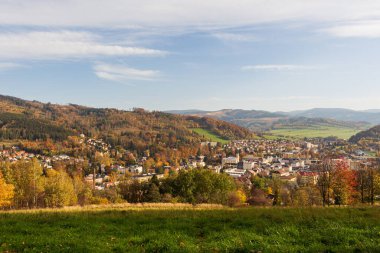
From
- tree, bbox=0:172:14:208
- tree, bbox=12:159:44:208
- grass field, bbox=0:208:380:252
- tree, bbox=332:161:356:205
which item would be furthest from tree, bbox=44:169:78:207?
tree, bbox=332:161:356:205

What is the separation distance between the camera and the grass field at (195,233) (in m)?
9.65

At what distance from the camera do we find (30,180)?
5931 cm

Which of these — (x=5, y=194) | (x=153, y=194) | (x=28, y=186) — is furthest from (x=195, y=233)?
(x=28, y=186)

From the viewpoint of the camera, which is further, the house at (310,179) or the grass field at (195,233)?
the house at (310,179)

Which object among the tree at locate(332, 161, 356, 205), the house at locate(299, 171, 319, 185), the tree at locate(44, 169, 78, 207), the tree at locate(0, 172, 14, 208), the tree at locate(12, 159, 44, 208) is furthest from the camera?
the house at locate(299, 171, 319, 185)

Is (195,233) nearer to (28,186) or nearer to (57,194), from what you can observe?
(57,194)

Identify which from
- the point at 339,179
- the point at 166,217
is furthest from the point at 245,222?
the point at 339,179

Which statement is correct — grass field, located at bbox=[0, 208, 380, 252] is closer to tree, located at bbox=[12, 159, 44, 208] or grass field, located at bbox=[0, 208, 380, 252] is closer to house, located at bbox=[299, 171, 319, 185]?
tree, located at bbox=[12, 159, 44, 208]

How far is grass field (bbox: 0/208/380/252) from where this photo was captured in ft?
31.7

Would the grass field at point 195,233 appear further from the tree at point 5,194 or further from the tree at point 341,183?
the tree at point 5,194

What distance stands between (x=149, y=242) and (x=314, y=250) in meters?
5.07

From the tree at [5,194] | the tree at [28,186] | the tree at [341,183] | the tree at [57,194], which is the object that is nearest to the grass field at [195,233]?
the tree at [341,183]

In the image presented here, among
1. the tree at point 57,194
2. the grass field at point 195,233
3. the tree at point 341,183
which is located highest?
the grass field at point 195,233

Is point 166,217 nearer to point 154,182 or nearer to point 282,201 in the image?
point 154,182
